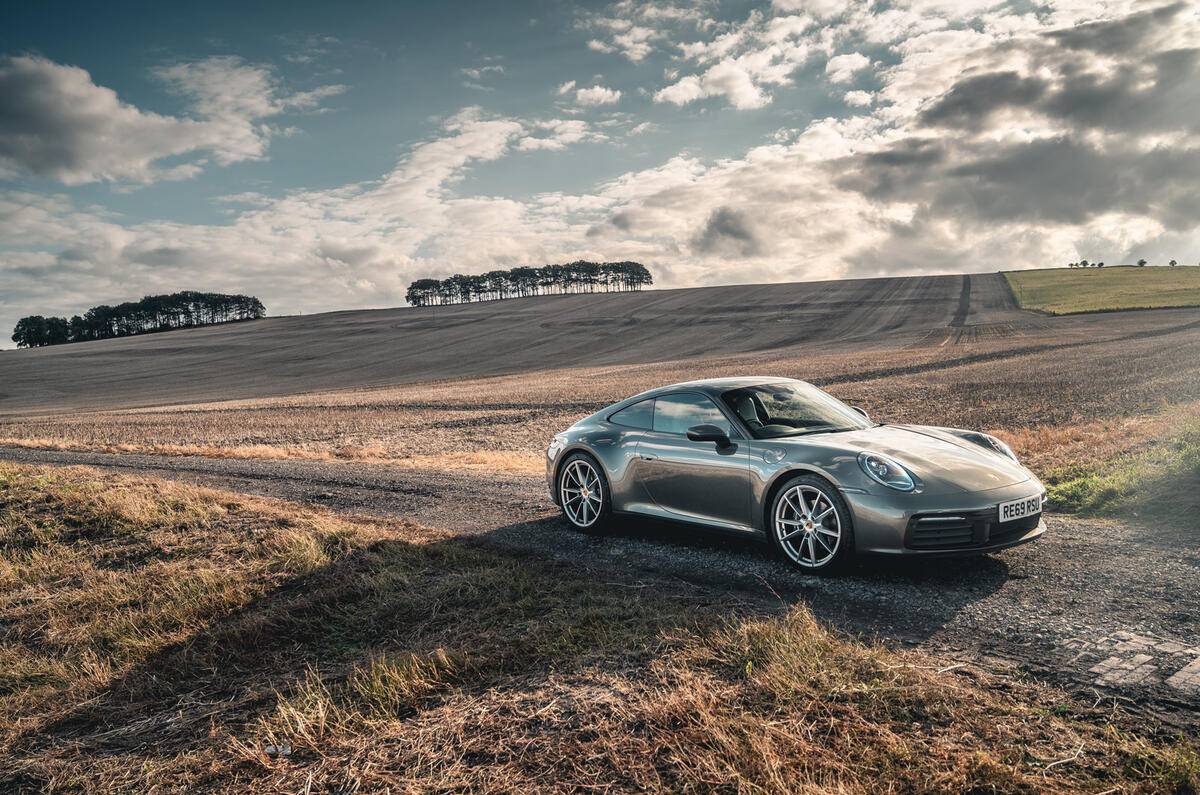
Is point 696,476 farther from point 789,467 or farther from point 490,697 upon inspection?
point 490,697

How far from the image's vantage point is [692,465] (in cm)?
612

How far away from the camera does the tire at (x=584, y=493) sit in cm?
693

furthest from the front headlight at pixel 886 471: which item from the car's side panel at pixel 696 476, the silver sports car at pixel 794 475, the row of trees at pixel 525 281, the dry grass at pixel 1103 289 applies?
the row of trees at pixel 525 281

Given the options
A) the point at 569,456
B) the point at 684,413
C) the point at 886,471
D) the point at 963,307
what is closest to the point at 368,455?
the point at 569,456

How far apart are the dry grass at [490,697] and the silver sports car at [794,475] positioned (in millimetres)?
1033

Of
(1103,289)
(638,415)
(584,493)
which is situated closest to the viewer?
(638,415)

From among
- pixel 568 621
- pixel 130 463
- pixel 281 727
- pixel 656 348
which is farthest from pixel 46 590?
pixel 656 348

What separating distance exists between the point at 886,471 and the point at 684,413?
1927 mm

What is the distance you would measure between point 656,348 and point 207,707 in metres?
53.7

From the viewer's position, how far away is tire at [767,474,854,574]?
5117mm

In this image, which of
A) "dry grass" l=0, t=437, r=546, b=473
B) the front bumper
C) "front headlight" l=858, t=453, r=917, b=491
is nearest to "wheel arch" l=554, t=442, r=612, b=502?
"front headlight" l=858, t=453, r=917, b=491

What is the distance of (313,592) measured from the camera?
557cm

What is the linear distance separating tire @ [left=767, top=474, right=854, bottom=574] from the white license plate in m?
1.04

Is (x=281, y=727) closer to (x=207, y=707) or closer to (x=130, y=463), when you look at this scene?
(x=207, y=707)
